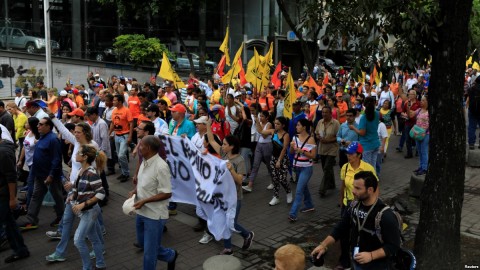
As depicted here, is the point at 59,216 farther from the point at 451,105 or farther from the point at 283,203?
the point at 451,105

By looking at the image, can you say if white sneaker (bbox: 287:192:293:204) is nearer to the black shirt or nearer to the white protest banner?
the white protest banner

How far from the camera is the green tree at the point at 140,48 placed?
2489 centimetres

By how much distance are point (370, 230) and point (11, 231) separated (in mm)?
4739

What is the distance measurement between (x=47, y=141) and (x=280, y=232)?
3.79 meters

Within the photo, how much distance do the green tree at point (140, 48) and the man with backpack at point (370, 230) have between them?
2211 cm

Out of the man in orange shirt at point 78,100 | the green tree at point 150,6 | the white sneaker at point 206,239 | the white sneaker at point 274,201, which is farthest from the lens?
the green tree at point 150,6

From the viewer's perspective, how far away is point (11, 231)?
20.1 ft

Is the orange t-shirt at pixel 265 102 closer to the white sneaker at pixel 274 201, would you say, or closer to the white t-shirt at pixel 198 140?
the white sneaker at pixel 274 201

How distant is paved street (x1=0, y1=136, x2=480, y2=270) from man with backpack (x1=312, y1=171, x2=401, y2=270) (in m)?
2.15

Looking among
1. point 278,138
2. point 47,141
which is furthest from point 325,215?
point 47,141

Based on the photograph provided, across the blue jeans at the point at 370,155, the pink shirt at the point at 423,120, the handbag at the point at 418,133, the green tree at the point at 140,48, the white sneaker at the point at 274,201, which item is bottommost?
the white sneaker at the point at 274,201

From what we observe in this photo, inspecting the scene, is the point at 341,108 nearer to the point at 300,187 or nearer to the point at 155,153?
the point at 300,187

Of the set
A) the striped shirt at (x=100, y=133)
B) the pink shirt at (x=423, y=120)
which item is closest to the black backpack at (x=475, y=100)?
the pink shirt at (x=423, y=120)

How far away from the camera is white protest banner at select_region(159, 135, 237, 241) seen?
6219 mm
